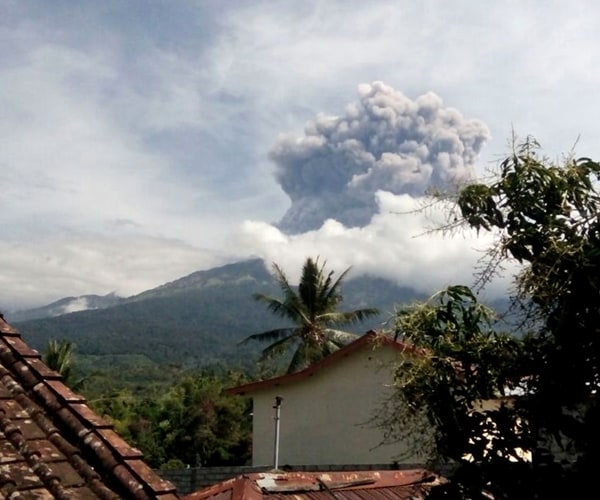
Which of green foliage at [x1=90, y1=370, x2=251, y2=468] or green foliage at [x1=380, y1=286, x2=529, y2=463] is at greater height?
green foliage at [x1=380, y1=286, x2=529, y2=463]

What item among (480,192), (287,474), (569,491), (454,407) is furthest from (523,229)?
(287,474)

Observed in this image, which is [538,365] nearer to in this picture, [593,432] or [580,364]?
[580,364]

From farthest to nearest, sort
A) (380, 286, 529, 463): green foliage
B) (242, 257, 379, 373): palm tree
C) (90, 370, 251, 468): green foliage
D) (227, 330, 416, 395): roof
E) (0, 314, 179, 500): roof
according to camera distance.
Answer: (90, 370, 251, 468): green foliage → (242, 257, 379, 373): palm tree → (227, 330, 416, 395): roof → (380, 286, 529, 463): green foliage → (0, 314, 179, 500): roof

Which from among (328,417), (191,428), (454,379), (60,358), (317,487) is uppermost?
(60,358)

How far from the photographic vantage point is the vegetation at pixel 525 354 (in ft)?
13.9

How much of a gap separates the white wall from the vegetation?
13.6 metres

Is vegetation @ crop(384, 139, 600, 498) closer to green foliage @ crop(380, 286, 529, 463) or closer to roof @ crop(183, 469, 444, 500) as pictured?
green foliage @ crop(380, 286, 529, 463)

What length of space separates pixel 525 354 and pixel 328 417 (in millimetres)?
16046

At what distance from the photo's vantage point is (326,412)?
66.5ft

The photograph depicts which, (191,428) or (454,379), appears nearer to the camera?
(454,379)

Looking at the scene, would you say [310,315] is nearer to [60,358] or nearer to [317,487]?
[60,358]

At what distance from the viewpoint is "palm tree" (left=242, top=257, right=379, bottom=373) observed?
30812 mm

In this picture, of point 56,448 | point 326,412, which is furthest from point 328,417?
point 56,448

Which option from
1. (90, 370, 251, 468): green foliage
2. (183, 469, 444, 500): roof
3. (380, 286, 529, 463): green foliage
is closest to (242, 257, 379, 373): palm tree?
(90, 370, 251, 468): green foliage
